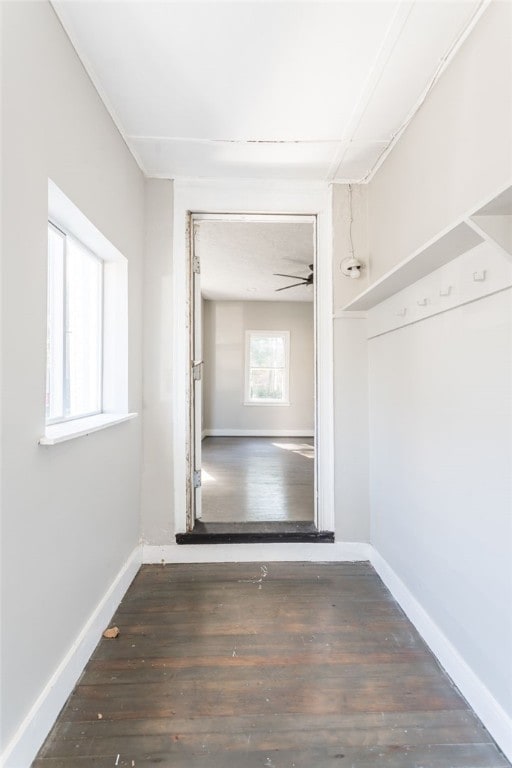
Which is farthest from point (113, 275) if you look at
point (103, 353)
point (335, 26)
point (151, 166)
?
point (335, 26)

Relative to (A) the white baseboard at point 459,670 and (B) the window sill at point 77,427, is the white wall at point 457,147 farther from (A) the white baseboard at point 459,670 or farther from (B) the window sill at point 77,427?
(A) the white baseboard at point 459,670

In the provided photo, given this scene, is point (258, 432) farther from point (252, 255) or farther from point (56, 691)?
point (56, 691)

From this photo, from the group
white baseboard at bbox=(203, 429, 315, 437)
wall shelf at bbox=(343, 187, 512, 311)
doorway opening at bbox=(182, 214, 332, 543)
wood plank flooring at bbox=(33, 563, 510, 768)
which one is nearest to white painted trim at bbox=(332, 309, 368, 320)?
doorway opening at bbox=(182, 214, 332, 543)

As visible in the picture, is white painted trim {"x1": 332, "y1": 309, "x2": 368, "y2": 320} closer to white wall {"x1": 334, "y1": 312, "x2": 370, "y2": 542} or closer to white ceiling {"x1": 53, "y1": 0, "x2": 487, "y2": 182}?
white wall {"x1": 334, "y1": 312, "x2": 370, "y2": 542}

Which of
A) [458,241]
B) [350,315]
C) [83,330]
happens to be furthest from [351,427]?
[83,330]

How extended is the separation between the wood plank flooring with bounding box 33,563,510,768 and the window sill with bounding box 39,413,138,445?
943 millimetres

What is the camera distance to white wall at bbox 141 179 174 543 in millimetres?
2361

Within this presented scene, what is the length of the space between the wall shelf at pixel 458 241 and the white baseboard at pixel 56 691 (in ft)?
6.26

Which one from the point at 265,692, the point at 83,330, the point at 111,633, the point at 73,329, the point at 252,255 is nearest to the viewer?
the point at 265,692

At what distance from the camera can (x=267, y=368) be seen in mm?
7137

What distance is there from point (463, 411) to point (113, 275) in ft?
6.03

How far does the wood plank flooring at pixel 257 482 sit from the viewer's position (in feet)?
8.96

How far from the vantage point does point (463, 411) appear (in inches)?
54.4

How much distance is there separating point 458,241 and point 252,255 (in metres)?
3.44
